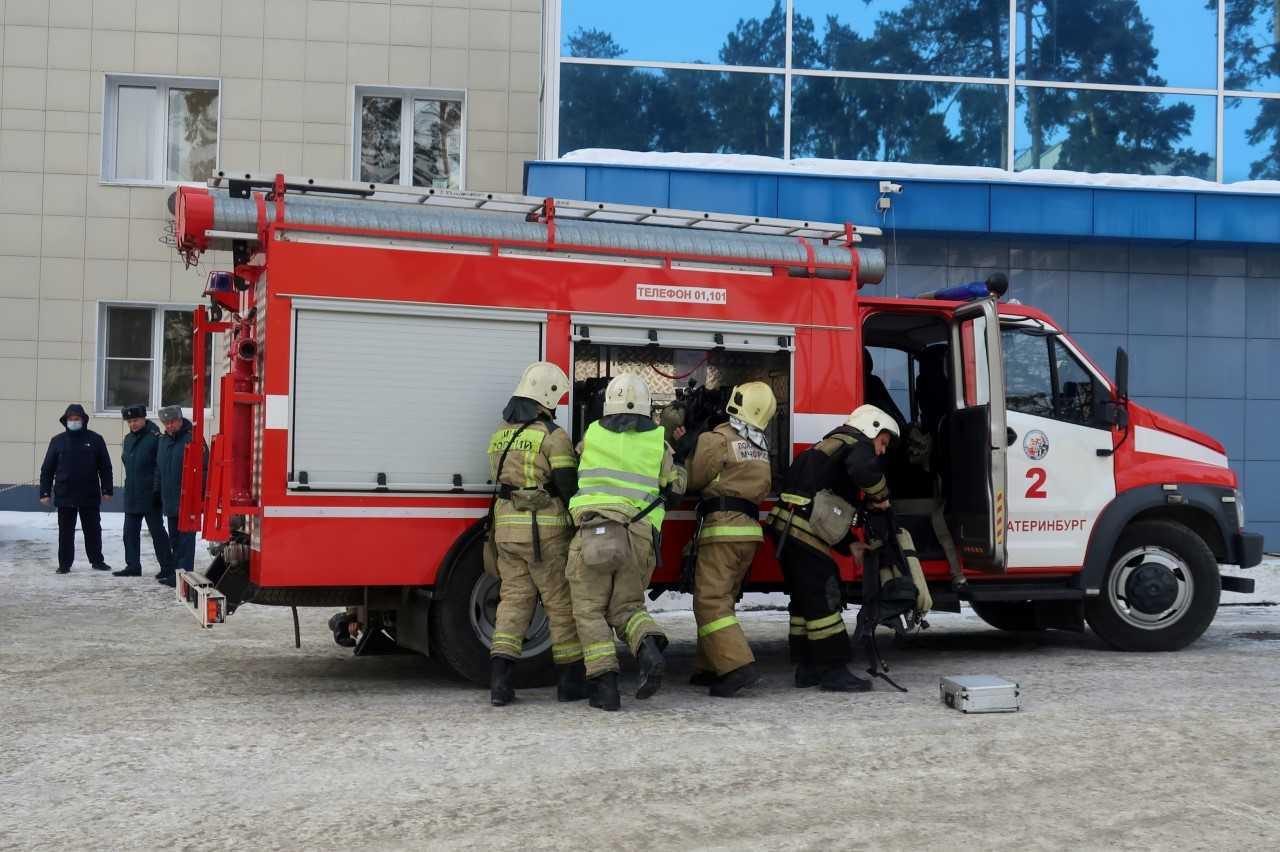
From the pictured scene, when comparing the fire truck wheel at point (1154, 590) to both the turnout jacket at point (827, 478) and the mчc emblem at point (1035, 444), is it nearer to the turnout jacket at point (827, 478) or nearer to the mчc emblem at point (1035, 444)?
the mчc emblem at point (1035, 444)

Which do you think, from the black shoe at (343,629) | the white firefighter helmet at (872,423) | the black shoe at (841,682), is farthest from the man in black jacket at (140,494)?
the white firefighter helmet at (872,423)

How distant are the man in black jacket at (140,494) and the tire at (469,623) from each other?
637 cm

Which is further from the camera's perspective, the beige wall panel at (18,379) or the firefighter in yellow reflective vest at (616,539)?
the beige wall panel at (18,379)

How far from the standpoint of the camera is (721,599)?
734 cm

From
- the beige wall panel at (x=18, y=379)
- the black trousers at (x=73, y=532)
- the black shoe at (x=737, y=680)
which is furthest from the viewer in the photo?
the beige wall panel at (x=18, y=379)

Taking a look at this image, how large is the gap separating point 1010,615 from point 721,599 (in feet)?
10.9

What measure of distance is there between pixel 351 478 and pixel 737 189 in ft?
24.1

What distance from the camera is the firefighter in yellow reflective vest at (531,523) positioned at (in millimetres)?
7020

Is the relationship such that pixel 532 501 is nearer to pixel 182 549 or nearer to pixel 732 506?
pixel 732 506

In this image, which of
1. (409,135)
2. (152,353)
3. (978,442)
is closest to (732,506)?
(978,442)

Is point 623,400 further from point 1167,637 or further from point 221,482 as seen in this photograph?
point 1167,637

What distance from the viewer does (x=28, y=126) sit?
55.0 feet

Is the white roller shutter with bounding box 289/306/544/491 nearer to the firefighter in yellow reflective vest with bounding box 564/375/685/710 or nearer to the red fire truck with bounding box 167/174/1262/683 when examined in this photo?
the red fire truck with bounding box 167/174/1262/683

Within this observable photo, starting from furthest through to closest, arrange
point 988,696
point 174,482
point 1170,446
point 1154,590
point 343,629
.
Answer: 1. point 174,482
2. point 1170,446
3. point 1154,590
4. point 343,629
5. point 988,696
